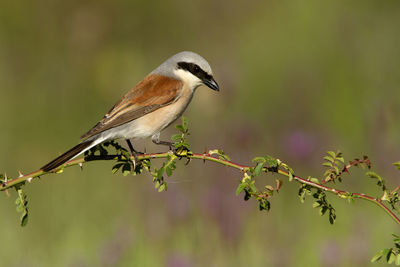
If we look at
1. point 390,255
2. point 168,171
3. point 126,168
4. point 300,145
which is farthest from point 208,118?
point 390,255

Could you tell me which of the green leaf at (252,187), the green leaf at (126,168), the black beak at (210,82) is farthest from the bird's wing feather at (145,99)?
the green leaf at (252,187)

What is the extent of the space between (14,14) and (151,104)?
3714 mm

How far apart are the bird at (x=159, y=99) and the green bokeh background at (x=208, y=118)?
0.42 metres

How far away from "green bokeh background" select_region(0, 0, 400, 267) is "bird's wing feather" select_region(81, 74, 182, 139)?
1.72 ft

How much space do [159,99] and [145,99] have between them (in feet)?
0.33

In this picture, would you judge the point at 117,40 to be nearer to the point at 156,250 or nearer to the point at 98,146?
the point at 156,250

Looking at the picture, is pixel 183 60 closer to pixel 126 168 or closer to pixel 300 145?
pixel 300 145

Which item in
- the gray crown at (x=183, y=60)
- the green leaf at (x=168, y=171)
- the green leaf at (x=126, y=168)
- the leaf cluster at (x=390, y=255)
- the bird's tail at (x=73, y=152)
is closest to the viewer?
the leaf cluster at (x=390, y=255)

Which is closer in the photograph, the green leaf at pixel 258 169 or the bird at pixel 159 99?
the green leaf at pixel 258 169

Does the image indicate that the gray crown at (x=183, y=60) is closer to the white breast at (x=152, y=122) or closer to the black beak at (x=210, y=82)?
the black beak at (x=210, y=82)

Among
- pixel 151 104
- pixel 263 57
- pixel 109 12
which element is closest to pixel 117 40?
pixel 109 12

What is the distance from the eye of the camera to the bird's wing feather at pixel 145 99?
394 centimetres

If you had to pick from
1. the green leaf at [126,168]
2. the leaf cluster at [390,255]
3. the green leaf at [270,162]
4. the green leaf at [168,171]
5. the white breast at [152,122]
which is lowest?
the leaf cluster at [390,255]

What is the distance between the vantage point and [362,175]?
15.9 ft
